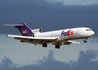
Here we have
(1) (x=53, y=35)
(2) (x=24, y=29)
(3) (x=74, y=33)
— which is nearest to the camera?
(3) (x=74, y=33)

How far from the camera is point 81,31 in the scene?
67.1 m

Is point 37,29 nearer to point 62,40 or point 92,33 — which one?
point 62,40

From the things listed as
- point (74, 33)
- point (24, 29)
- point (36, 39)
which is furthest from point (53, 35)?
point (24, 29)

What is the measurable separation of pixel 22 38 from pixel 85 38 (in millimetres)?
18048

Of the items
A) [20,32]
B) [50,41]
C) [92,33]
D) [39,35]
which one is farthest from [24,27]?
[92,33]

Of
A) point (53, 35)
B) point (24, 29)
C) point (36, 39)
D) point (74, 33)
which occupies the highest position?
point (24, 29)

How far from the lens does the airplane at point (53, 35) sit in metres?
67.1

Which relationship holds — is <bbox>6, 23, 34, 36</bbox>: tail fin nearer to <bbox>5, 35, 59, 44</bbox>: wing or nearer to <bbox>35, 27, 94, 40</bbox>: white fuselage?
<bbox>5, 35, 59, 44</bbox>: wing

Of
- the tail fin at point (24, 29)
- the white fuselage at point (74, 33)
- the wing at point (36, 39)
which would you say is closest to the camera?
the white fuselage at point (74, 33)

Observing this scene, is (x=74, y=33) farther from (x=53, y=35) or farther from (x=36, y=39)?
(x=36, y=39)

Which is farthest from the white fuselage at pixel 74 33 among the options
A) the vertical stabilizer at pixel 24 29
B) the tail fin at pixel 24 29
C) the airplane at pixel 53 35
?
the vertical stabilizer at pixel 24 29

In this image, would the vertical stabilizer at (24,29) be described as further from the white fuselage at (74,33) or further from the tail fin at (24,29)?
the white fuselage at (74,33)

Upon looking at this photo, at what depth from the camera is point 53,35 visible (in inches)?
2849

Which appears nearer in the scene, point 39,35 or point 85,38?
point 85,38
